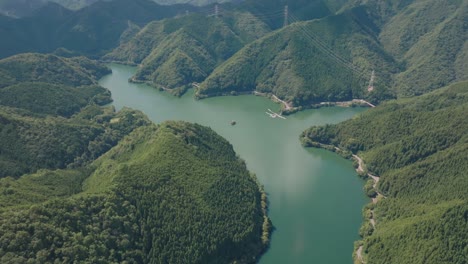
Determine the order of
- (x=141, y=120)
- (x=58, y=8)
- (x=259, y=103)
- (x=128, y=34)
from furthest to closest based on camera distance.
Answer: (x=58, y=8) → (x=128, y=34) → (x=259, y=103) → (x=141, y=120)

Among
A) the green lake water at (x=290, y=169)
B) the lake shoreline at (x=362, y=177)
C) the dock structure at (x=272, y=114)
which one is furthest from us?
the dock structure at (x=272, y=114)

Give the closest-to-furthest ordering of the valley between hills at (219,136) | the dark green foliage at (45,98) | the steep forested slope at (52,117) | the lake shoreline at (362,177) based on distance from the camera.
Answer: the valley between hills at (219,136)
the lake shoreline at (362,177)
the steep forested slope at (52,117)
the dark green foliage at (45,98)

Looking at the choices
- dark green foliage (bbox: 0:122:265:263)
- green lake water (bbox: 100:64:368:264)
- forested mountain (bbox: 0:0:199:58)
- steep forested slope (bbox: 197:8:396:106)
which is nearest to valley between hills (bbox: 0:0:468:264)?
dark green foliage (bbox: 0:122:265:263)

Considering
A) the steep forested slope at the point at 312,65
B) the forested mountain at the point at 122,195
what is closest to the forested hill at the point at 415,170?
the forested mountain at the point at 122,195

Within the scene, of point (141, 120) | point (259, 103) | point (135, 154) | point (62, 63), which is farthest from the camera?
point (62, 63)

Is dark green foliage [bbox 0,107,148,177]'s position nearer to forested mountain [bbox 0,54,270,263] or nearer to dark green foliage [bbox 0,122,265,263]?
forested mountain [bbox 0,54,270,263]

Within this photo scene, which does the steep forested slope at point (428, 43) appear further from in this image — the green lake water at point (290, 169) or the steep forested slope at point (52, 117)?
→ the steep forested slope at point (52, 117)

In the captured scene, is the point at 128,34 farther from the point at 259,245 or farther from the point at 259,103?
the point at 259,245

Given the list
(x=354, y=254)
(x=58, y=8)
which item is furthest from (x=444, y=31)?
(x=58, y=8)
